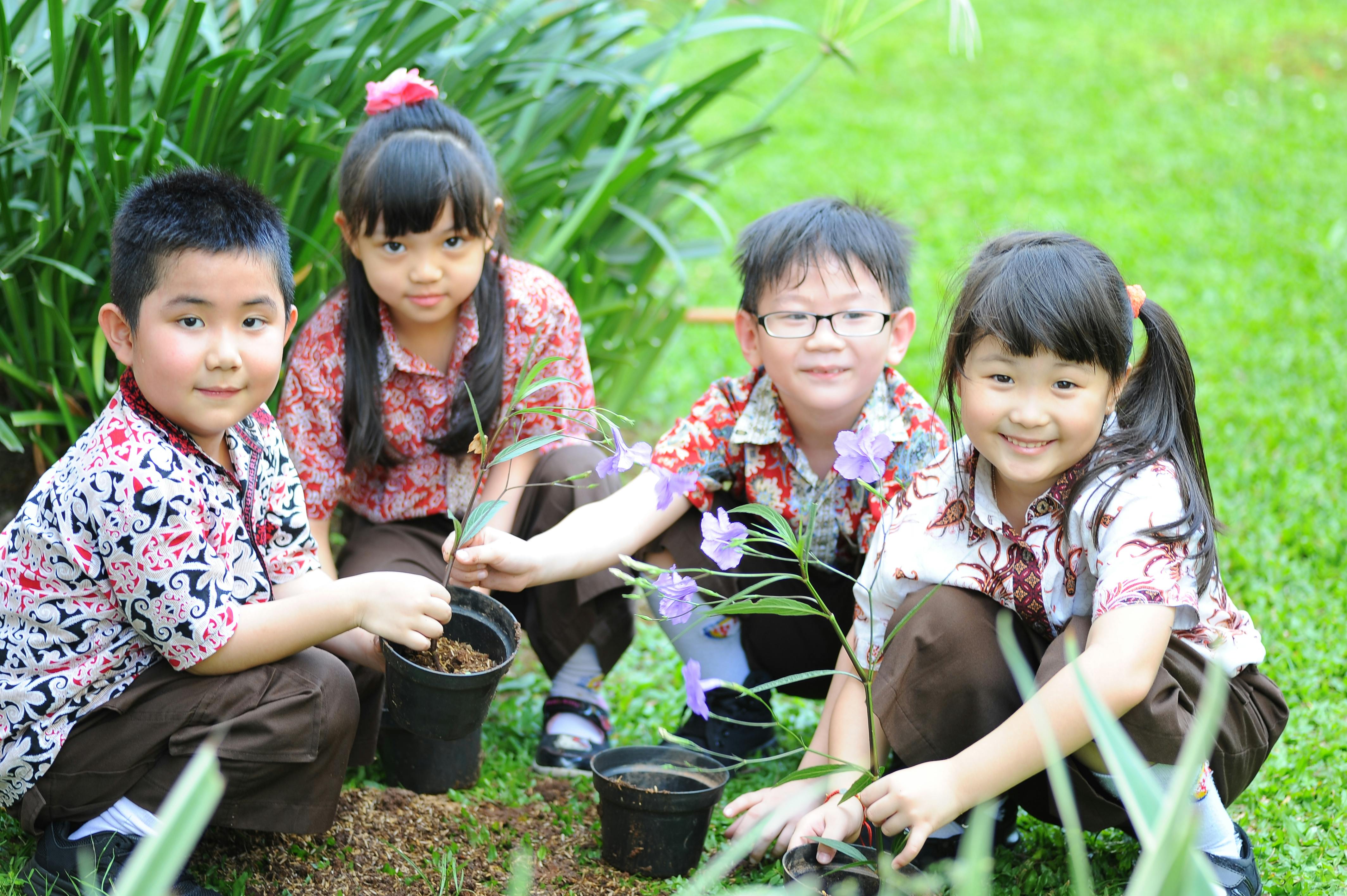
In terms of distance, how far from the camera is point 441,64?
300 cm

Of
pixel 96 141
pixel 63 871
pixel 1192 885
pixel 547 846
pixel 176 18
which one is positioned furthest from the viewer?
pixel 176 18

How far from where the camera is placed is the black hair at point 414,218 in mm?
2180

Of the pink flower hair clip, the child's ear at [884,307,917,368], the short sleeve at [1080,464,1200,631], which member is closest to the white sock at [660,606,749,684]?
the child's ear at [884,307,917,368]

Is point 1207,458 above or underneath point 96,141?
underneath

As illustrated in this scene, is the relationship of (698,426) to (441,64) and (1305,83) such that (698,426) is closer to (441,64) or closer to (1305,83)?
(441,64)

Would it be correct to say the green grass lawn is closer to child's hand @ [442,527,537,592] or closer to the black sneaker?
the black sneaker

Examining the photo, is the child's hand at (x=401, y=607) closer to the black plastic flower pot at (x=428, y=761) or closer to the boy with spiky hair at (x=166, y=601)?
the boy with spiky hair at (x=166, y=601)

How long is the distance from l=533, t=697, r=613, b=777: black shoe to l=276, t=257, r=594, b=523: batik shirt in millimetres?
443

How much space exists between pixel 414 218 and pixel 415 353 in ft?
1.01

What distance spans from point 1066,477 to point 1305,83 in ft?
22.5

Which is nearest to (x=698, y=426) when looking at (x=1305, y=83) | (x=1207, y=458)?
(x=1207, y=458)

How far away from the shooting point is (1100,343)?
171 cm

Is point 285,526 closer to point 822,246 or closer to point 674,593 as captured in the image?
point 674,593

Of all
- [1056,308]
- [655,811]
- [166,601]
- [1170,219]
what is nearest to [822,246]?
[1056,308]
